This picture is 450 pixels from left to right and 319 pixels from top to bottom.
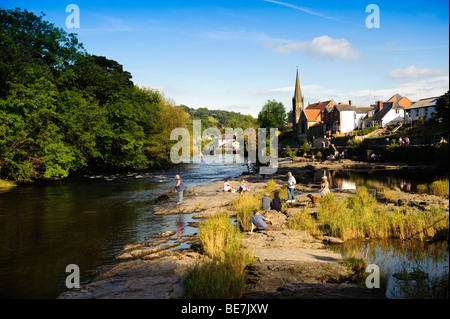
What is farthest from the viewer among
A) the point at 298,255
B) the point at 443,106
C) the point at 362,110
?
the point at 362,110

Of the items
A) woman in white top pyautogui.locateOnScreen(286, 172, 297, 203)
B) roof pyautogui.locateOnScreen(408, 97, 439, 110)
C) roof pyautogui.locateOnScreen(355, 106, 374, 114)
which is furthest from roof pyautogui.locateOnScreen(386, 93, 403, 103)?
woman in white top pyautogui.locateOnScreen(286, 172, 297, 203)

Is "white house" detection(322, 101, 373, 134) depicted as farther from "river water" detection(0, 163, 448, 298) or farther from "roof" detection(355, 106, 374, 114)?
"river water" detection(0, 163, 448, 298)

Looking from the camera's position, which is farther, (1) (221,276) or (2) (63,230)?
(2) (63,230)

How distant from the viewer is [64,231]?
15.3m

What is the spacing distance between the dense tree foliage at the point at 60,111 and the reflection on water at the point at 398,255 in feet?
102

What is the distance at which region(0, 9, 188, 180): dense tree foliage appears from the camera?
31078mm

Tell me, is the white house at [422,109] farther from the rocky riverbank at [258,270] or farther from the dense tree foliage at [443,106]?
the rocky riverbank at [258,270]

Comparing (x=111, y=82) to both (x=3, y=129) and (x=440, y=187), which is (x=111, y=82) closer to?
(x=3, y=129)

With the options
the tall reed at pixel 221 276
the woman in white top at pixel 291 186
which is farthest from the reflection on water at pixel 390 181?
the tall reed at pixel 221 276

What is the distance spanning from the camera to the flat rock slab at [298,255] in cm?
972

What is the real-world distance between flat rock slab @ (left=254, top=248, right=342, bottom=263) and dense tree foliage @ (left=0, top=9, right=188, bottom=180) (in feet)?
95.4

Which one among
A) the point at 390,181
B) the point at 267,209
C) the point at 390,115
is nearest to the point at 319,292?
the point at 267,209

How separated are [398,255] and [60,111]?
127 ft

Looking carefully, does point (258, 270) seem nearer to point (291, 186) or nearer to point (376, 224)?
point (376, 224)
